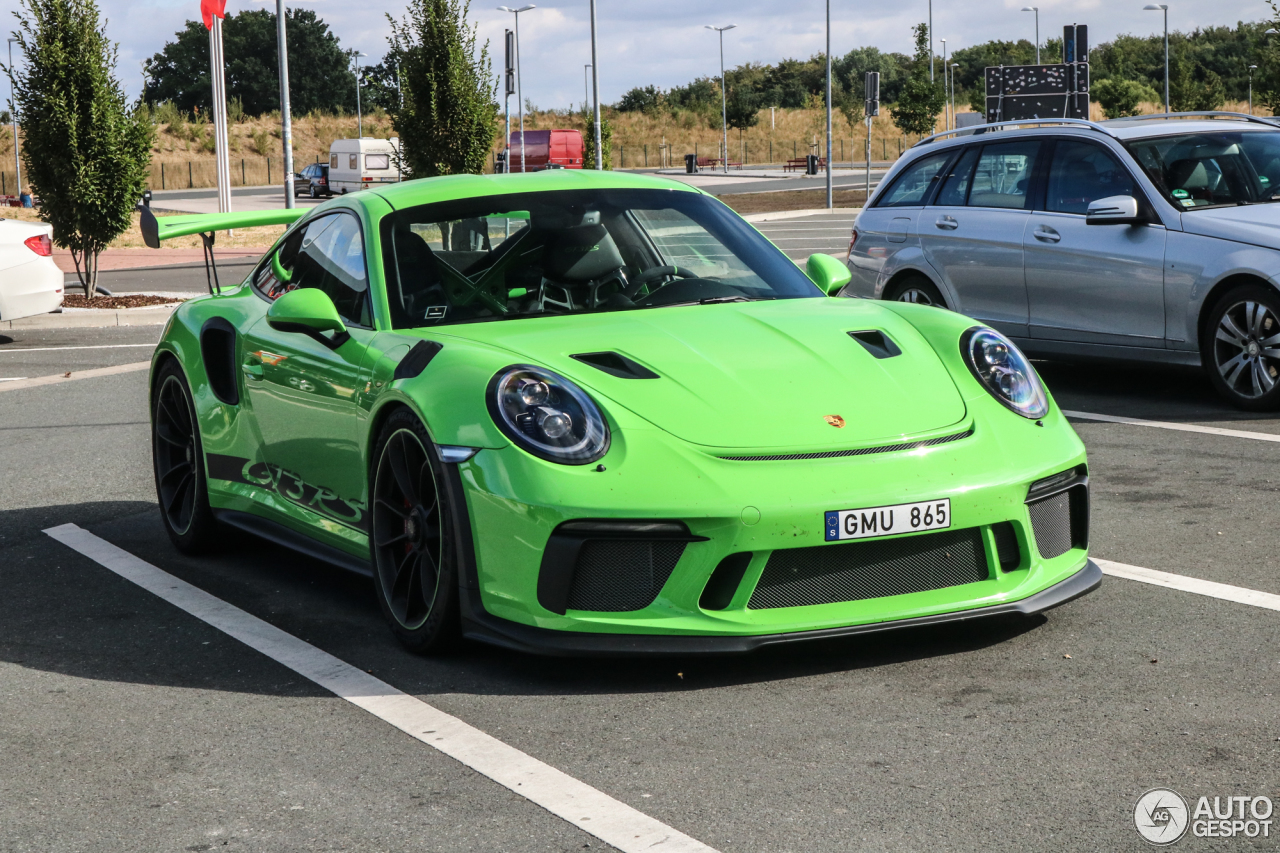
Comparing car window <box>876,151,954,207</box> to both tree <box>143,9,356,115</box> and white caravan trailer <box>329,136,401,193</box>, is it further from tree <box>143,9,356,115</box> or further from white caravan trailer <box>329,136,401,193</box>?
tree <box>143,9,356,115</box>

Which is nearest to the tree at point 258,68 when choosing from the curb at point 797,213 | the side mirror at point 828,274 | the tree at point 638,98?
the tree at point 638,98

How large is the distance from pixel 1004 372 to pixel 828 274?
110cm

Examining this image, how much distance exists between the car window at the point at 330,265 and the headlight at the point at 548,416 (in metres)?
0.96

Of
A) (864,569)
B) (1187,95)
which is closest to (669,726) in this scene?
(864,569)

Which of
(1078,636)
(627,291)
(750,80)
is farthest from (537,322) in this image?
(750,80)

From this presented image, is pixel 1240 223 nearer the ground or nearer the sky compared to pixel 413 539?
nearer the sky

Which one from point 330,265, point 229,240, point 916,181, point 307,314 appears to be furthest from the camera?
point 229,240

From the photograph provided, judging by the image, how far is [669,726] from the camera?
3.90 meters

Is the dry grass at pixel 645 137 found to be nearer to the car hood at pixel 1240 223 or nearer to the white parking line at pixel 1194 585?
the car hood at pixel 1240 223

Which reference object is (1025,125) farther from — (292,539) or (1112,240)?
(292,539)

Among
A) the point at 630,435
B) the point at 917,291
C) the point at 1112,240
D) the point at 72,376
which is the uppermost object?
the point at 1112,240

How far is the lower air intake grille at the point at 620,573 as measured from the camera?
409 centimetres

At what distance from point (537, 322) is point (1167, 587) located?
2.21m

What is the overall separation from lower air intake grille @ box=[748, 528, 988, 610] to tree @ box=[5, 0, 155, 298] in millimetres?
16083
